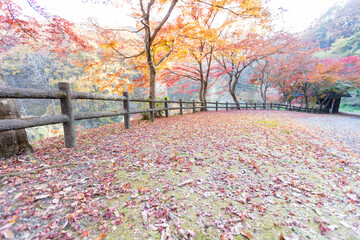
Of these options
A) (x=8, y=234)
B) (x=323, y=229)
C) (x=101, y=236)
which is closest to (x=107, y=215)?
(x=101, y=236)

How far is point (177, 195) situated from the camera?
1834 mm

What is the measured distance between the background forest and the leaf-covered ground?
496cm

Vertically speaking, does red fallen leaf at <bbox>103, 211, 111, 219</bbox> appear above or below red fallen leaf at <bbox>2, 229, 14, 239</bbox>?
below

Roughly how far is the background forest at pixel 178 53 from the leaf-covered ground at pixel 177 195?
16.3 feet

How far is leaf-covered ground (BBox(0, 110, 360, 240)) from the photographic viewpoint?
1365mm

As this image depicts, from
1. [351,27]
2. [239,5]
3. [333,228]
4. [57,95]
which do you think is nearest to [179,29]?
[239,5]

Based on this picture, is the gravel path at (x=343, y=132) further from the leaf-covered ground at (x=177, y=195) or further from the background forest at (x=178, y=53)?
the background forest at (x=178, y=53)

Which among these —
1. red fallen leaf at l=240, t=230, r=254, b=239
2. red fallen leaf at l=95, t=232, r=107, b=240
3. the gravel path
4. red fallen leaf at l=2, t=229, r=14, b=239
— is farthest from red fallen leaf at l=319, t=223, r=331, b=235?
the gravel path

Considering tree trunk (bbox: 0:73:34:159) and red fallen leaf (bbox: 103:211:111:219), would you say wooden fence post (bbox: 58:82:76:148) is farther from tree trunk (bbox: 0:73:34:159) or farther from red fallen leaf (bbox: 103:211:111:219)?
red fallen leaf (bbox: 103:211:111:219)

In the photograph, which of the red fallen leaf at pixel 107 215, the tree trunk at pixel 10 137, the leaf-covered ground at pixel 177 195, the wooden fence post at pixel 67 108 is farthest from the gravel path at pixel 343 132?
the tree trunk at pixel 10 137

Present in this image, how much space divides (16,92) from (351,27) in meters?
41.4

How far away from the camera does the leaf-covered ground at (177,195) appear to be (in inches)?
53.7

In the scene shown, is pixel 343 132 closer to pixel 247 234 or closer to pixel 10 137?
pixel 247 234

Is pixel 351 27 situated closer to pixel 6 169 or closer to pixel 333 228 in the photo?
pixel 333 228
